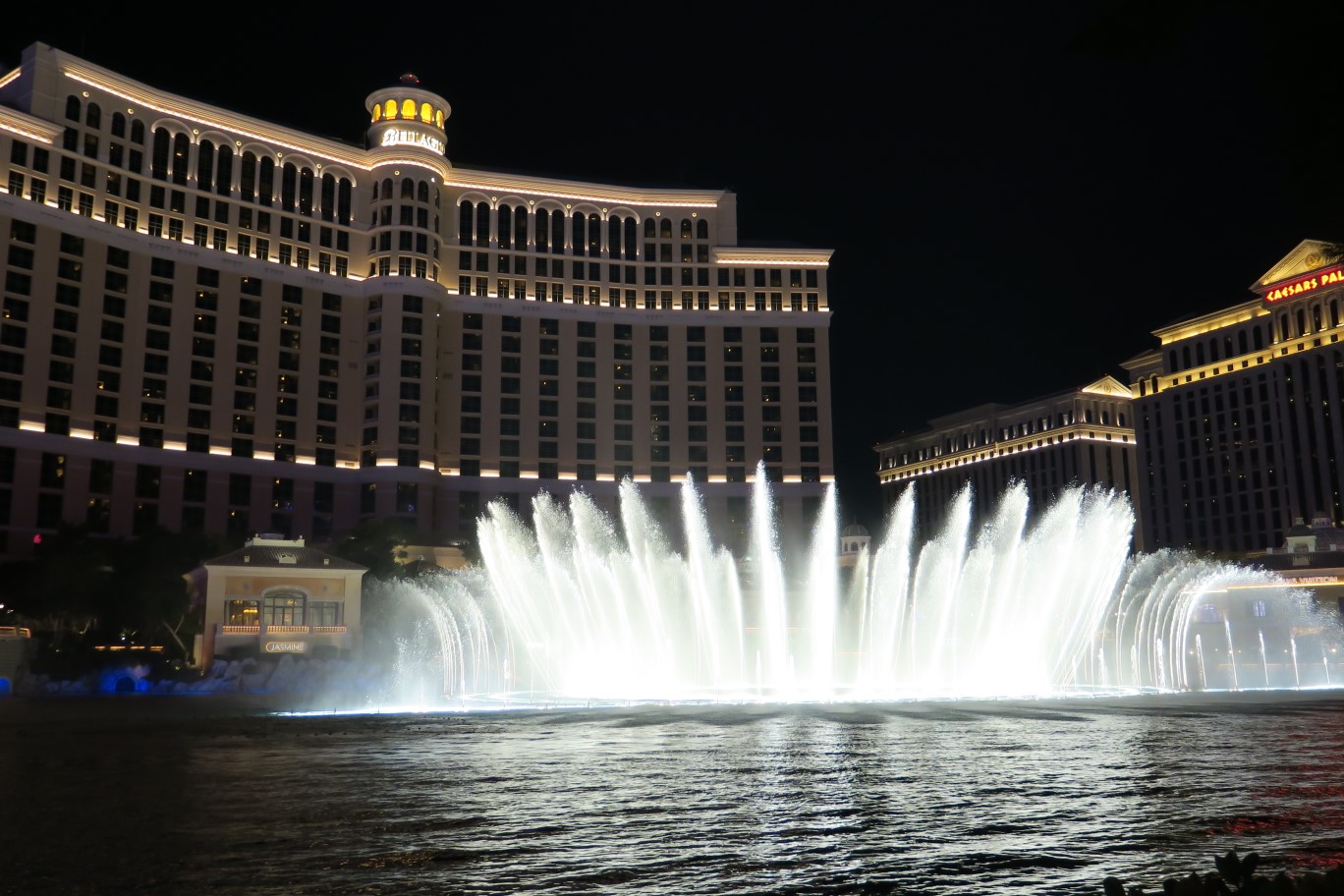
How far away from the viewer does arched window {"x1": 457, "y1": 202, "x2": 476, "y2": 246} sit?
130 meters

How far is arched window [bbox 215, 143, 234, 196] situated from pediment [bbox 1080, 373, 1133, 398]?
133 m

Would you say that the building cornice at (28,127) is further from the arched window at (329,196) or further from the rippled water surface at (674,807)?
the rippled water surface at (674,807)

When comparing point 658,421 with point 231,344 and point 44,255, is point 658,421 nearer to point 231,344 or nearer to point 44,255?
point 231,344

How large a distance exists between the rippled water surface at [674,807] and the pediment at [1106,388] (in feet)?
531

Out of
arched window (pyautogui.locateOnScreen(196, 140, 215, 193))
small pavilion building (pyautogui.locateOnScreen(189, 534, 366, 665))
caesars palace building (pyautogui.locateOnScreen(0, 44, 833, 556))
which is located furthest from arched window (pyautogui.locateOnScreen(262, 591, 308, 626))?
arched window (pyautogui.locateOnScreen(196, 140, 215, 193))

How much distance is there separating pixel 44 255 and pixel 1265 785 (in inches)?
4354

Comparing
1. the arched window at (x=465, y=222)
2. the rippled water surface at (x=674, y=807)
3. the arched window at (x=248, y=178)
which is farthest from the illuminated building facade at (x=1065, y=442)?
the rippled water surface at (x=674, y=807)

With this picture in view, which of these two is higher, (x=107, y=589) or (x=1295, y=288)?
(x=1295, y=288)

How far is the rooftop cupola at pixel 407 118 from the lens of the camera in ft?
402

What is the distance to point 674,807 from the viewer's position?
49.9ft

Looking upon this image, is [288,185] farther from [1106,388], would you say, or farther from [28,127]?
[1106,388]

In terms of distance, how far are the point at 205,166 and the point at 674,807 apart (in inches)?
4620

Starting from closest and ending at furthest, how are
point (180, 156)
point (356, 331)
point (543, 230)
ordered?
point (180, 156) < point (356, 331) < point (543, 230)

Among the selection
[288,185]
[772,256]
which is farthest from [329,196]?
[772,256]
